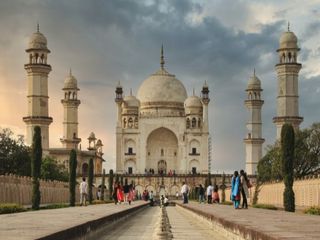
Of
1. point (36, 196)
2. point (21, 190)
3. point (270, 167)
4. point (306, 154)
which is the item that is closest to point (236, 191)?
point (36, 196)

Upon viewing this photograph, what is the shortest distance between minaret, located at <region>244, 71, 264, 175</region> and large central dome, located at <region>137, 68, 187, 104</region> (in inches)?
314

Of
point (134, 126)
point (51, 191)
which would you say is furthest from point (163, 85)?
point (51, 191)

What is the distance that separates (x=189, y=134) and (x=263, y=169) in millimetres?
22785

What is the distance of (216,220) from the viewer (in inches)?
496

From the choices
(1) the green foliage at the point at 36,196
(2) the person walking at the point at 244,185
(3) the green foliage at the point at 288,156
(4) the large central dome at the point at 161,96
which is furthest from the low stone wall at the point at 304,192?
(4) the large central dome at the point at 161,96

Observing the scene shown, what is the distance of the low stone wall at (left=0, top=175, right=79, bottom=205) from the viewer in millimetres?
25178

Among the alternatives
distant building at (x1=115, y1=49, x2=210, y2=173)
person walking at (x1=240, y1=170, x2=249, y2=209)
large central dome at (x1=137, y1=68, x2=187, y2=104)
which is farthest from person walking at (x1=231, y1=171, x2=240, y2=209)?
large central dome at (x1=137, y1=68, x2=187, y2=104)

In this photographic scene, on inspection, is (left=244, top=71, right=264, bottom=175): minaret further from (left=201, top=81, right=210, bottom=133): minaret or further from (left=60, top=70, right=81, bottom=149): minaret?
(left=60, top=70, right=81, bottom=149): minaret

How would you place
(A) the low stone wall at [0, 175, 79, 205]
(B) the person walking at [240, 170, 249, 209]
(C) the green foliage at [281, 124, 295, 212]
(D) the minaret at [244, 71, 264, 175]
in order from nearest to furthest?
(B) the person walking at [240, 170, 249, 209], (C) the green foliage at [281, 124, 295, 212], (A) the low stone wall at [0, 175, 79, 205], (D) the minaret at [244, 71, 264, 175]

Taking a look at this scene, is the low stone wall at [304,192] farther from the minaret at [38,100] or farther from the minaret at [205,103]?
the minaret at [205,103]

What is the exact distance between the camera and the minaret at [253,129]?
242 ft

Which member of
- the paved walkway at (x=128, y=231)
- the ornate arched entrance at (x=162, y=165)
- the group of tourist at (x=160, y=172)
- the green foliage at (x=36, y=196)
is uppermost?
the ornate arched entrance at (x=162, y=165)

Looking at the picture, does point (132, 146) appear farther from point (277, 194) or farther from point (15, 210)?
point (15, 210)

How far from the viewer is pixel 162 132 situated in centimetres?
8062
